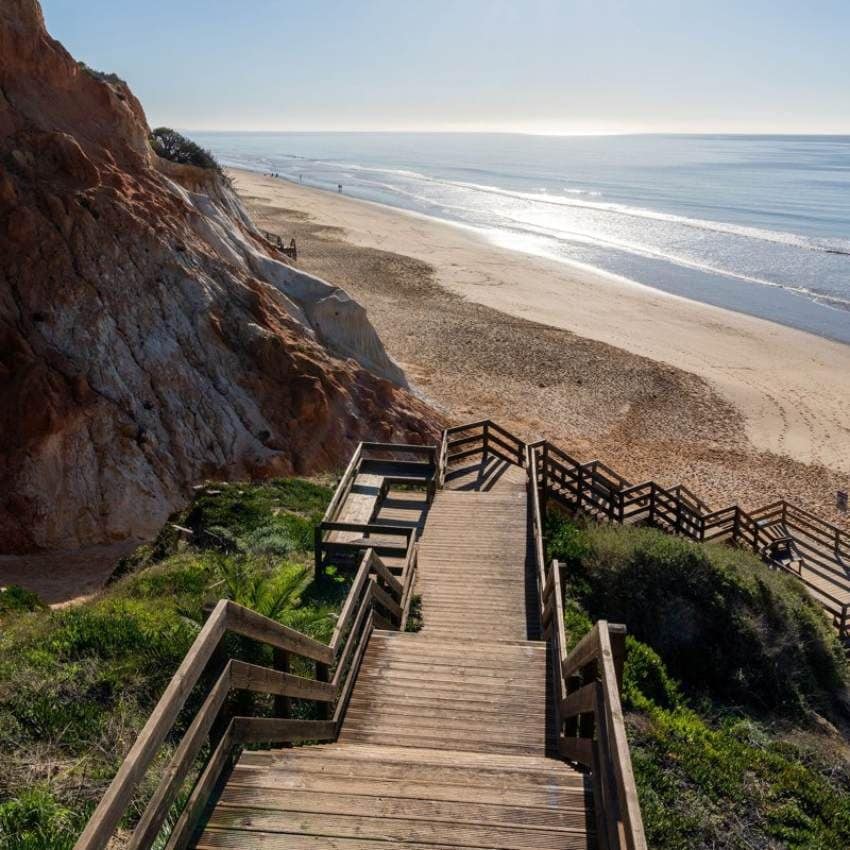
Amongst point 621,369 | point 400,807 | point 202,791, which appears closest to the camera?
point 202,791

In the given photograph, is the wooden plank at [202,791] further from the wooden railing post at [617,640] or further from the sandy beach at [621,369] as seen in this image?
the sandy beach at [621,369]

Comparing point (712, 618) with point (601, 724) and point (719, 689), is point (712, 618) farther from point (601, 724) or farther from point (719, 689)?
point (601, 724)

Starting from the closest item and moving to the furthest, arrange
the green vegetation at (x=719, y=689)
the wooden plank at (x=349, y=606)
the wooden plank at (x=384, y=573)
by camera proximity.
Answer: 1. the wooden plank at (x=349, y=606)
2. the green vegetation at (x=719, y=689)
3. the wooden plank at (x=384, y=573)

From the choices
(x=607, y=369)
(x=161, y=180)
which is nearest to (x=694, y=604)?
(x=161, y=180)

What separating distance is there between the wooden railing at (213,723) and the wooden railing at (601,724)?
1.66 metres

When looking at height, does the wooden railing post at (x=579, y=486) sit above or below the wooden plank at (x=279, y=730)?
below

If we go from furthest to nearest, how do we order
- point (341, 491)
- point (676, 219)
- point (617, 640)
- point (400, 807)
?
point (676, 219), point (341, 491), point (617, 640), point (400, 807)

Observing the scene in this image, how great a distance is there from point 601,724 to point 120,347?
13502 millimetres

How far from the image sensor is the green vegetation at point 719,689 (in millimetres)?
6368

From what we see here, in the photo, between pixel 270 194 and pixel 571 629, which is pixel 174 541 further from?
pixel 270 194

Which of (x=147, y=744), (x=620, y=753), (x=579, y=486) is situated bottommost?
(x=579, y=486)

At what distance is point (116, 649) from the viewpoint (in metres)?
6.57

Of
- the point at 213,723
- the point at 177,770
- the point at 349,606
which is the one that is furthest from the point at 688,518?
the point at 177,770

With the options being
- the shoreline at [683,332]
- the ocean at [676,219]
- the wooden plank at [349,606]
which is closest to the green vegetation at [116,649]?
the wooden plank at [349,606]
